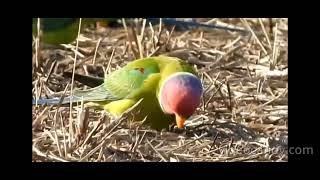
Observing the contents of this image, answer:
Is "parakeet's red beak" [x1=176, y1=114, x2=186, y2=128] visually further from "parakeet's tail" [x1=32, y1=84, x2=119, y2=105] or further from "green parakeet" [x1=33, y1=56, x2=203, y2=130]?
"parakeet's tail" [x1=32, y1=84, x2=119, y2=105]

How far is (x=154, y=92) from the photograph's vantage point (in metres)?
3.20

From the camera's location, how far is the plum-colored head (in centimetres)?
313

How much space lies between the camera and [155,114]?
3215 millimetres

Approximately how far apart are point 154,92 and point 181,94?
0.10 meters

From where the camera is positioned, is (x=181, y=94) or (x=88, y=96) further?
(x=88, y=96)

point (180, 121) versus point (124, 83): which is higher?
point (124, 83)

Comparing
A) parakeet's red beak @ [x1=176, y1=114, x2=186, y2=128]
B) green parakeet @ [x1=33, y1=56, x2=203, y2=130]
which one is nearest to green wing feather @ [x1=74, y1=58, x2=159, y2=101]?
green parakeet @ [x1=33, y1=56, x2=203, y2=130]

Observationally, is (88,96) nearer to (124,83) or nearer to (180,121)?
(124,83)

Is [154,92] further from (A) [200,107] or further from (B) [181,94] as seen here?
(A) [200,107]

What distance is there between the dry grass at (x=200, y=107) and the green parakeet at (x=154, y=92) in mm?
48

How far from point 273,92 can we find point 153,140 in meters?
0.51

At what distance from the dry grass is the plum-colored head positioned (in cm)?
11

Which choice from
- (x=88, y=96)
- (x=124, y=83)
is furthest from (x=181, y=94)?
(x=88, y=96)
